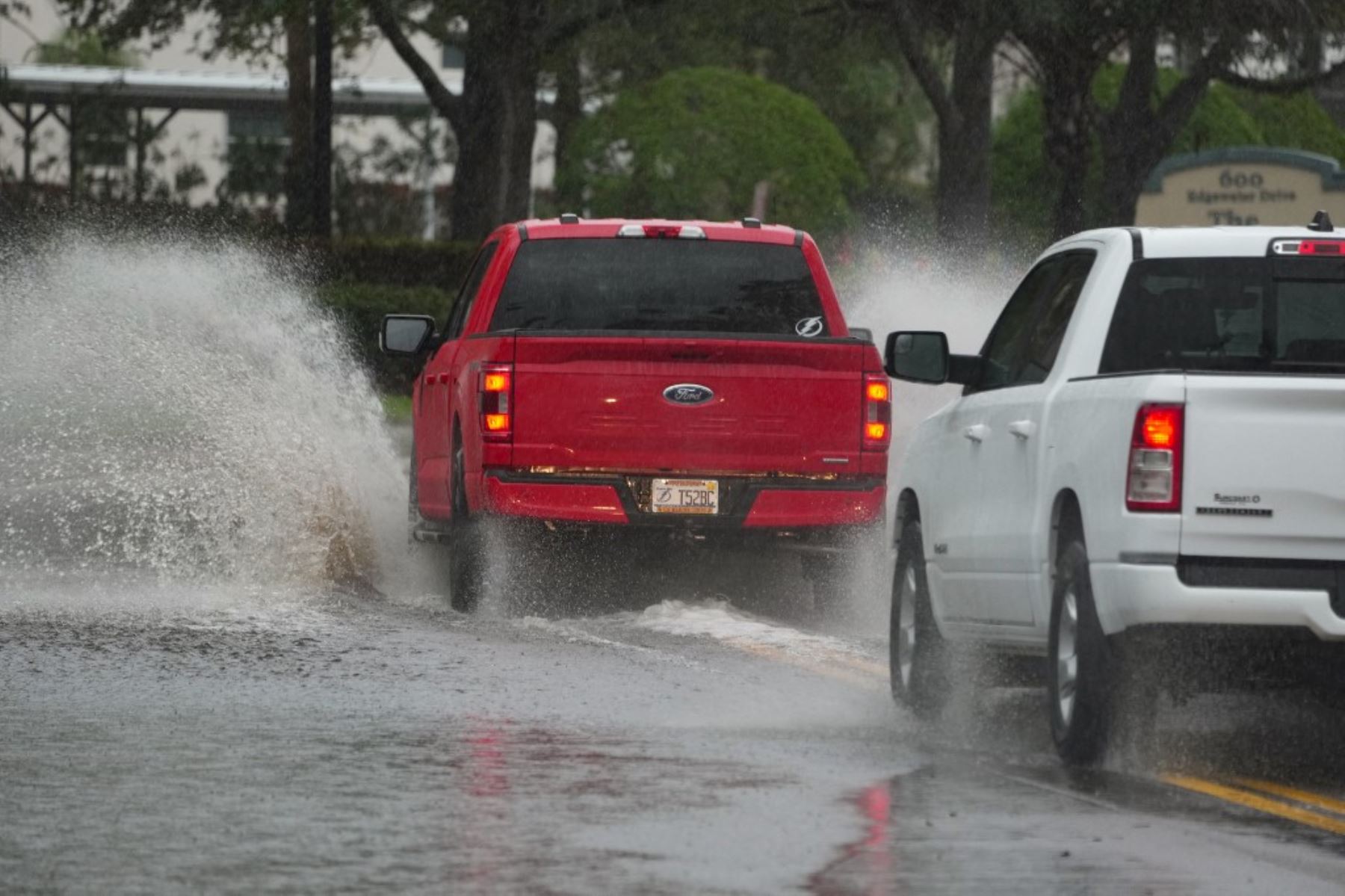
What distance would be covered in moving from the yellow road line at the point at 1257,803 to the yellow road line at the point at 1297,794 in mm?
85

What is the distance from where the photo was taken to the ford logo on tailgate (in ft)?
46.0

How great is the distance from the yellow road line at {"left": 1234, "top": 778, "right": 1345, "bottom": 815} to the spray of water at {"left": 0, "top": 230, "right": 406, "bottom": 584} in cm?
785

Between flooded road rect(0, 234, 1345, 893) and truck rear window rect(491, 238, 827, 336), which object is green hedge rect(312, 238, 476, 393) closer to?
flooded road rect(0, 234, 1345, 893)

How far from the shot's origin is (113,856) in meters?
7.59

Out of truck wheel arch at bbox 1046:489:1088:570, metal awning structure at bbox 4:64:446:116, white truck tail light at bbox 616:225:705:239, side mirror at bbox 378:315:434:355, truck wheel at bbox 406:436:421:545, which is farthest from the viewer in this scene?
metal awning structure at bbox 4:64:446:116

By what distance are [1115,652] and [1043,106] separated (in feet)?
74.9

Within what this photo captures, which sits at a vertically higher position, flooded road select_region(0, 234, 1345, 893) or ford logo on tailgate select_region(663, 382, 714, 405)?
ford logo on tailgate select_region(663, 382, 714, 405)

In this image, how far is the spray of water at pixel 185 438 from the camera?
17.2 metres

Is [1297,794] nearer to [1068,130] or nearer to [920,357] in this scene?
[920,357]

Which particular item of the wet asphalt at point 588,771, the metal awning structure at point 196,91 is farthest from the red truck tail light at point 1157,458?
the metal awning structure at point 196,91

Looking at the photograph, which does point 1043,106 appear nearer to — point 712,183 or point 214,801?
point 712,183

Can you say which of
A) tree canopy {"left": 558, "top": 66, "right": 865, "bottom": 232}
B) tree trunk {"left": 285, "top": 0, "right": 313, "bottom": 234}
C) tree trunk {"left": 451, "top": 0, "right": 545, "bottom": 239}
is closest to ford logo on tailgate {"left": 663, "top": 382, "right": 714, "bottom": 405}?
tree trunk {"left": 451, "top": 0, "right": 545, "bottom": 239}

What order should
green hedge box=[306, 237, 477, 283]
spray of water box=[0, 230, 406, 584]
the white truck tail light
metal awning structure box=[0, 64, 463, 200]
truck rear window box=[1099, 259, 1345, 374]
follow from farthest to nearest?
1. metal awning structure box=[0, 64, 463, 200]
2. green hedge box=[306, 237, 477, 283]
3. spray of water box=[0, 230, 406, 584]
4. the white truck tail light
5. truck rear window box=[1099, 259, 1345, 374]

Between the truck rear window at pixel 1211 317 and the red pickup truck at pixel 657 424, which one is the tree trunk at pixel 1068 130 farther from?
the truck rear window at pixel 1211 317
